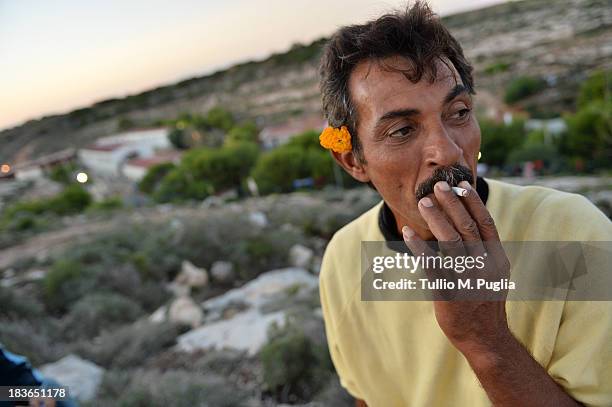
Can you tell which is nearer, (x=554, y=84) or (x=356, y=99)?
(x=356, y=99)

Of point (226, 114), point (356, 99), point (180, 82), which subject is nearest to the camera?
point (356, 99)

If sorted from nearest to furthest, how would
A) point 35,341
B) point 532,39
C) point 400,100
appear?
point 400,100 < point 35,341 < point 532,39

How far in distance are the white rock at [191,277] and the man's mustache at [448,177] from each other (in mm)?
6444

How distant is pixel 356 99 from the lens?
4.97 feet

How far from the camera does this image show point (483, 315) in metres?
1.07

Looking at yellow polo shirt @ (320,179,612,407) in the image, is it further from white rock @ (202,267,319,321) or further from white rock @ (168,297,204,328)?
white rock @ (168,297,204,328)

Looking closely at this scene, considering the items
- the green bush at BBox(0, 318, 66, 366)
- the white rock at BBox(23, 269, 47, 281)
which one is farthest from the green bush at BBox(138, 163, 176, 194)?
the green bush at BBox(0, 318, 66, 366)

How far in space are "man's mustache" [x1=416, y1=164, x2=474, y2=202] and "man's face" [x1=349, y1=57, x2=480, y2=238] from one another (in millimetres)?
15

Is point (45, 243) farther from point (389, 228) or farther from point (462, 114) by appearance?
point (462, 114)

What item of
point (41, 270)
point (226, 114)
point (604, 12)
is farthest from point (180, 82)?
point (41, 270)

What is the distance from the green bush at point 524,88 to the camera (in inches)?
1929

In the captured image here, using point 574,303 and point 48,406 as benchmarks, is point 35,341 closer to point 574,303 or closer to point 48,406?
point 48,406

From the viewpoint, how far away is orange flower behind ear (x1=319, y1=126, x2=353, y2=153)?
167 centimetres

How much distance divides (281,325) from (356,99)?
12.7ft
